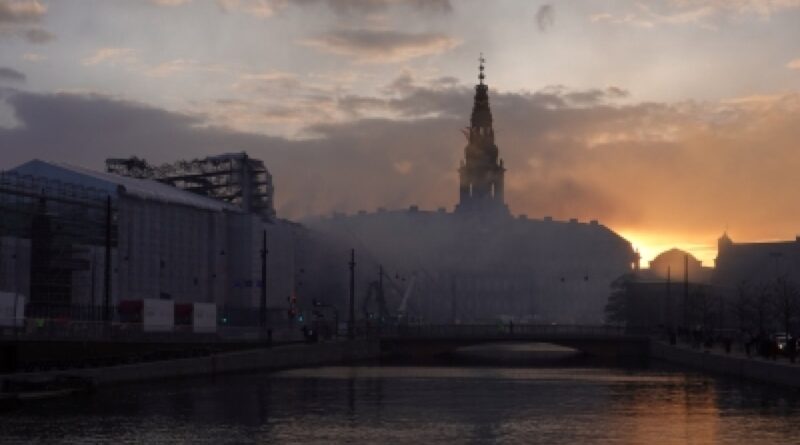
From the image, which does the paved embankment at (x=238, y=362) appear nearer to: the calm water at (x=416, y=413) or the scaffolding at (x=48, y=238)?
the calm water at (x=416, y=413)

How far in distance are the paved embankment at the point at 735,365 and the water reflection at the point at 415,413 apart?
169cm

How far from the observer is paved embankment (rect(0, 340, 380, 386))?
75.1 metres

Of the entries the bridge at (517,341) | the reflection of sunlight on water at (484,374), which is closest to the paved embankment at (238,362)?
the reflection of sunlight on water at (484,374)

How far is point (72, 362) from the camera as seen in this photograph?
75312 millimetres

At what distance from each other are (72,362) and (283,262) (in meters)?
122

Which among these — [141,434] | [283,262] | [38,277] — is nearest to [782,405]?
[141,434]

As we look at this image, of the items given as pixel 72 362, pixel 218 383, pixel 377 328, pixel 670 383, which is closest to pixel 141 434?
pixel 72 362

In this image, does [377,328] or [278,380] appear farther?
[377,328]

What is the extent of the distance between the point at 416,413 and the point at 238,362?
41.6 meters

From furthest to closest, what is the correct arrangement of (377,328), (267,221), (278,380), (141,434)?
(267,221) → (377,328) → (278,380) → (141,434)

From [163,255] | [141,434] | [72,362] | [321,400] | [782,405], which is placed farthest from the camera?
[163,255]

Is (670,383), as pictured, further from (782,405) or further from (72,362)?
(72,362)

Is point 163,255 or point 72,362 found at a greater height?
point 163,255

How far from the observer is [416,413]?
58688 millimetres
